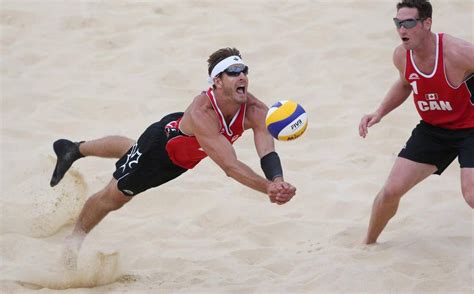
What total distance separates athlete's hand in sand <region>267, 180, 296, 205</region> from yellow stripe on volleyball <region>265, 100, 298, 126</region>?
0.37m

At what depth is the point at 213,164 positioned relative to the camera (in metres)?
7.27

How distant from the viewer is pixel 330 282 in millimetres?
5133

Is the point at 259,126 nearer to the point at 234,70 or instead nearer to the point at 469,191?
the point at 234,70

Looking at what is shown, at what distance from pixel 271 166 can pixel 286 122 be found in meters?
0.31

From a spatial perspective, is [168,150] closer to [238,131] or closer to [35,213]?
[238,131]

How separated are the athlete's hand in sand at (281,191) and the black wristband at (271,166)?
19cm

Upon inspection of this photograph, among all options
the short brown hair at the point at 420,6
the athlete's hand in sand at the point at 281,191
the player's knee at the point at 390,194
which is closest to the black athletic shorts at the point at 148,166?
the athlete's hand in sand at the point at 281,191

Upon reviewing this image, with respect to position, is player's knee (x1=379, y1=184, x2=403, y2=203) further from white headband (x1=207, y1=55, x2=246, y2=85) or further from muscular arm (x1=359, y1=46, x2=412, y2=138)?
white headband (x1=207, y1=55, x2=246, y2=85)

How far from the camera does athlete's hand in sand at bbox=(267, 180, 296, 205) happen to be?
4688mm

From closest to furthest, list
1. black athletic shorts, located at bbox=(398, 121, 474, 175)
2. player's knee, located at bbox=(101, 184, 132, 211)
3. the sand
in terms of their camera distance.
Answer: black athletic shorts, located at bbox=(398, 121, 474, 175)
the sand
player's knee, located at bbox=(101, 184, 132, 211)

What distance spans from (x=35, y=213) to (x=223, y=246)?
153 centimetres

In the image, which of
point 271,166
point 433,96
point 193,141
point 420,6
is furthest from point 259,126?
point 420,6

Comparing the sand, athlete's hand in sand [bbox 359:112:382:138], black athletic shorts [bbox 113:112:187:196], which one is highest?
athlete's hand in sand [bbox 359:112:382:138]

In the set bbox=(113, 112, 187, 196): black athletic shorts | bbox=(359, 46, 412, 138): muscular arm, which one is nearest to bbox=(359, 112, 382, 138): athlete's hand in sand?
bbox=(359, 46, 412, 138): muscular arm
